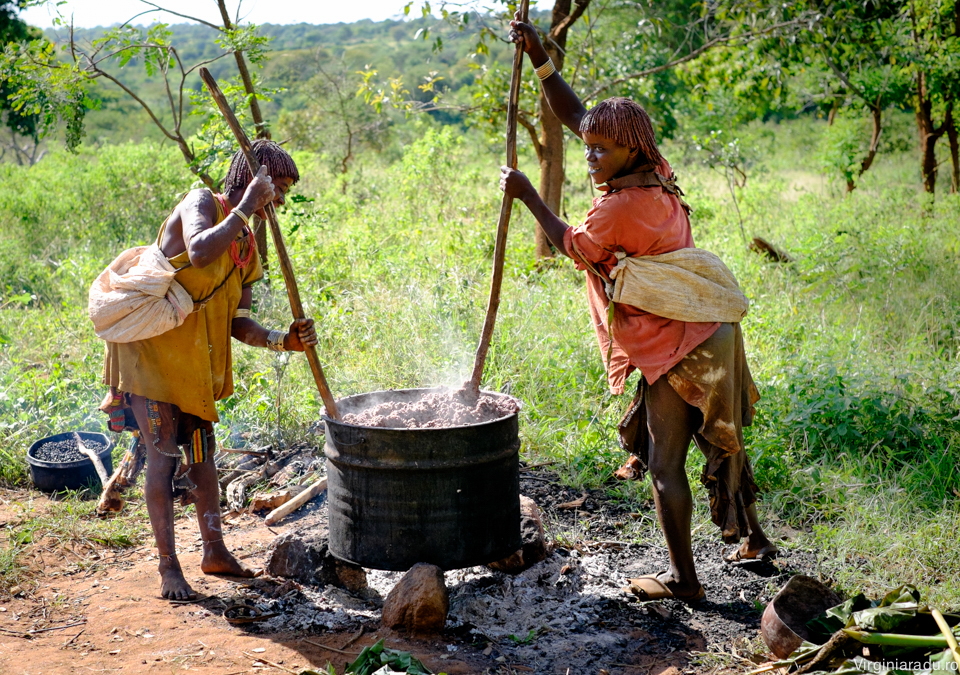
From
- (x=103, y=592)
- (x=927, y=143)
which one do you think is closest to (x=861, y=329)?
(x=103, y=592)

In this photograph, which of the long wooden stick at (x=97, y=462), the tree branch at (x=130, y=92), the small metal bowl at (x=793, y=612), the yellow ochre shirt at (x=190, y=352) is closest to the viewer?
the small metal bowl at (x=793, y=612)

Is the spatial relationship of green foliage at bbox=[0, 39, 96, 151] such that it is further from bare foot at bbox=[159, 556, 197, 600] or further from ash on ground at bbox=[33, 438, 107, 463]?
bare foot at bbox=[159, 556, 197, 600]

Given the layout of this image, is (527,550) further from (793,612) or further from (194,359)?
(194,359)

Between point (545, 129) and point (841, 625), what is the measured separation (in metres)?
4.93

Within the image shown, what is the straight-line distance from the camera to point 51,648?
2.85m

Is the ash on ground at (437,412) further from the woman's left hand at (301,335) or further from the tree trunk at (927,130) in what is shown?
the tree trunk at (927,130)

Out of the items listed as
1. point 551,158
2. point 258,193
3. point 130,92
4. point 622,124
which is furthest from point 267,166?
point 551,158

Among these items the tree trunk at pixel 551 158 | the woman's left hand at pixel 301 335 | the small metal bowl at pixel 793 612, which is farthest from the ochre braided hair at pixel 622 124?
the tree trunk at pixel 551 158

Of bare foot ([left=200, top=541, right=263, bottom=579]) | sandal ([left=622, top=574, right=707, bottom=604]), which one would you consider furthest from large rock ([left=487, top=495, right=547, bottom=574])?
bare foot ([left=200, top=541, right=263, bottom=579])

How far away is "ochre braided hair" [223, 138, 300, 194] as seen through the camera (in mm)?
3111

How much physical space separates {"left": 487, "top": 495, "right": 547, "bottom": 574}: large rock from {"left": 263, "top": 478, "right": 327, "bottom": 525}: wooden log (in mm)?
1130

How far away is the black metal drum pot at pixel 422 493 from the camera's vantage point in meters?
2.93

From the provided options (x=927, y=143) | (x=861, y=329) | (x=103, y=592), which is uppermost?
(x=927, y=143)

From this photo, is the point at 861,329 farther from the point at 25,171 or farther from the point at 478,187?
the point at 25,171
